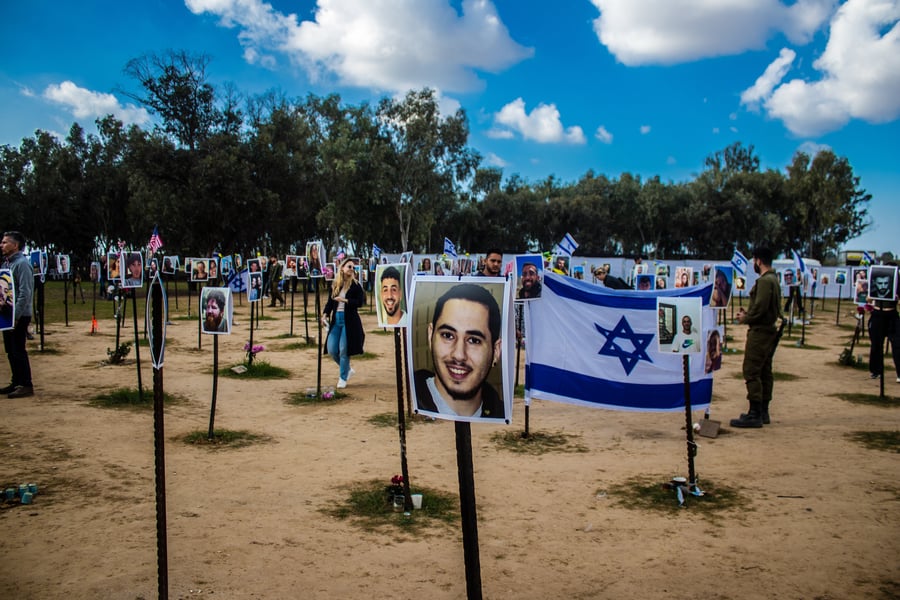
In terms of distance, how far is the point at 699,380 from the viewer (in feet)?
26.9

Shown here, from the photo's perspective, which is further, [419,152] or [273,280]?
[419,152]

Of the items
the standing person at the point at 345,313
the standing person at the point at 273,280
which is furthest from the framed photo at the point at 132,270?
the standing person at the point at 273,280

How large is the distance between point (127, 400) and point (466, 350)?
27.0 ft

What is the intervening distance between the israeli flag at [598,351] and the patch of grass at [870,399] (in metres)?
4.92

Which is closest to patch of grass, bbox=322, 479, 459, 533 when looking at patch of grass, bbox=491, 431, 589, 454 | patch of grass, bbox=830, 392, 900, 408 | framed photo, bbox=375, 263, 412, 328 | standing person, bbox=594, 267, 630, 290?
framed photo, bbox=375, 263, 412, 328

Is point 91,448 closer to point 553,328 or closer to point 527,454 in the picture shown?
point 527,454

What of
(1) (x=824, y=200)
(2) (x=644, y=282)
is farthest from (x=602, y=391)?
(1) (x=824, y=200)

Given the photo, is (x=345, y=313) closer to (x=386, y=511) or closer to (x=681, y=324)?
(x=386, y=511)

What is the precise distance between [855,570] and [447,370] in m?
3.50

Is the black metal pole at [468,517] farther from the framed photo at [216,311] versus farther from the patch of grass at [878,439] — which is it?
the patch of grass at [878,439]

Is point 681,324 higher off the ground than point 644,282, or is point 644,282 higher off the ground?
point 644,282

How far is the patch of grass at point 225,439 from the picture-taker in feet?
24.9

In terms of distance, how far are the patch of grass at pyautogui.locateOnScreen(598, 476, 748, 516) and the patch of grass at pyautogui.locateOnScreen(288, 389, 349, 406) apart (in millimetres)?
5329

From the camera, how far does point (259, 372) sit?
12.3 m
